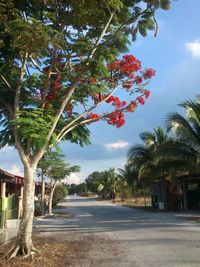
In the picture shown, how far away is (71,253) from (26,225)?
1.52m

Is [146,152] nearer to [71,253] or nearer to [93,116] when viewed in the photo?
[93,116]

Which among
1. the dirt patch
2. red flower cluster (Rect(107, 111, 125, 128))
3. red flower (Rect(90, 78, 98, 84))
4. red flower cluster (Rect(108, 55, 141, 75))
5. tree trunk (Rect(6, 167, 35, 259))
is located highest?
red flower cluster (Rect(108, 55, 141, 75))

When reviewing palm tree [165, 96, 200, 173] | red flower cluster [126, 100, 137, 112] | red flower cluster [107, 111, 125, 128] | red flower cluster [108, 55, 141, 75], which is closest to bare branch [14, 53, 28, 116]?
red flower cluster [108, 55, 141, 75]

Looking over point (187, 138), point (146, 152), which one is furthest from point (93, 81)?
point (146, 152)

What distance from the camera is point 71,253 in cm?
1094

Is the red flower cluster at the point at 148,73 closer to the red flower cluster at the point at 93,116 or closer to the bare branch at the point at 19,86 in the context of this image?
the red flower cluster at the point at 93,116

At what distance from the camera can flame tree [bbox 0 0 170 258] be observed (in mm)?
10344

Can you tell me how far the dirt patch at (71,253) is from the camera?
9.52m

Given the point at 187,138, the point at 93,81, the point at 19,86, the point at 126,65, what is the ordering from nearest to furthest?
the point at 19,86, the point at 93,81, the point at 126,65, the point at 187,138

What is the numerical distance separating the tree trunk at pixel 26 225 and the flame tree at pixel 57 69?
24 mm

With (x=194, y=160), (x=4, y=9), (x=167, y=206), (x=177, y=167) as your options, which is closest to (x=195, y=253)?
(x=4, y=9)

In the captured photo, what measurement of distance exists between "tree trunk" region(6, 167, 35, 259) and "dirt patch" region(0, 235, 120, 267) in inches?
11.4

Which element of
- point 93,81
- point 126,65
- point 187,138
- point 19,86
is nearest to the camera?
point 19,86

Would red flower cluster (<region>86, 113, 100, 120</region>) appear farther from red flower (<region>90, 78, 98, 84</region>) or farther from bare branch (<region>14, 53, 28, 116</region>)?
bare branch (<region>14, 53, 28, 116</region>)
